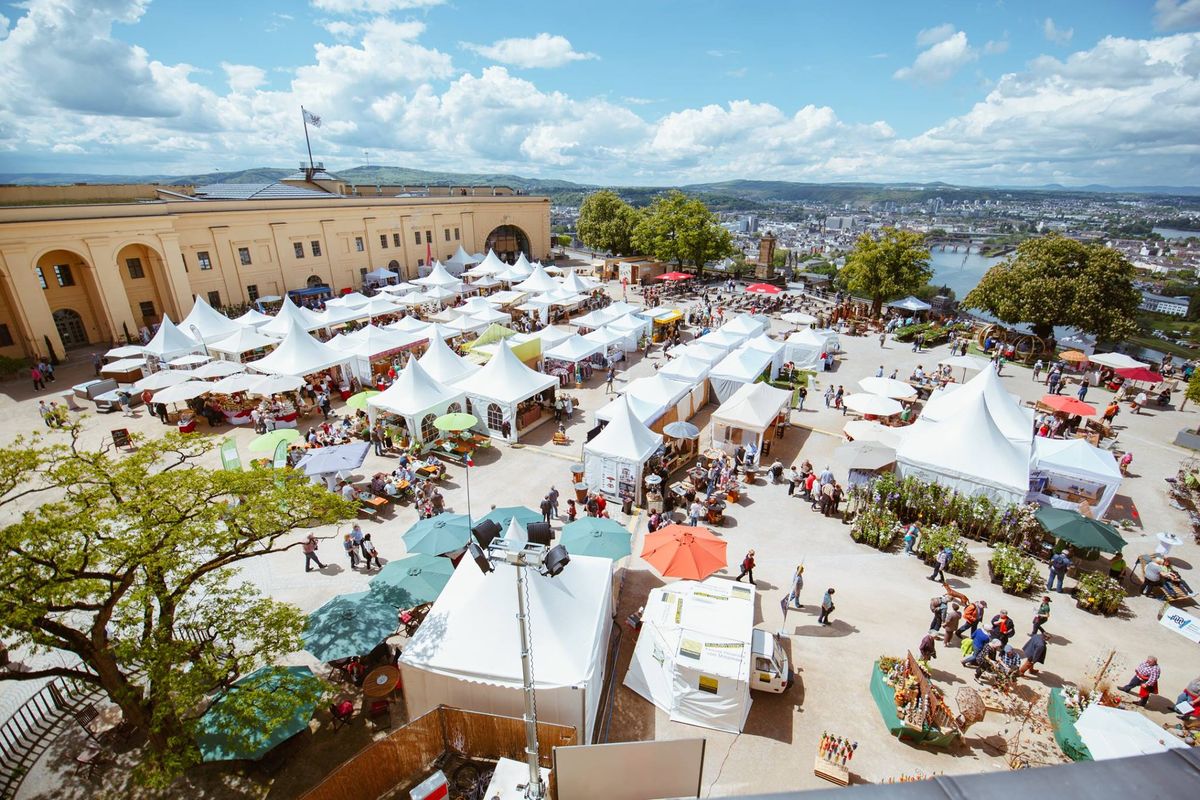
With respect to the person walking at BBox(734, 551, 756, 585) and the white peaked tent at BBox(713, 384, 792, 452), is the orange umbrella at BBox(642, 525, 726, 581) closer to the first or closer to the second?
the person walking at BBox(734, 551, 756, 585)

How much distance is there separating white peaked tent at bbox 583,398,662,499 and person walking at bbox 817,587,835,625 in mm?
5809

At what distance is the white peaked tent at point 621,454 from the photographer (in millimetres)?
15312

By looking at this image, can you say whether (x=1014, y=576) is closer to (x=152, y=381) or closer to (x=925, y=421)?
(x=925, y=421)

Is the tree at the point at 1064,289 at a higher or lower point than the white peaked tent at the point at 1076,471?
higher

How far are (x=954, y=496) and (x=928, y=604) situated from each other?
412cm

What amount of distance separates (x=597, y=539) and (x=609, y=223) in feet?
163

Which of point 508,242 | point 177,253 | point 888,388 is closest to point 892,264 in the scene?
point 888,388

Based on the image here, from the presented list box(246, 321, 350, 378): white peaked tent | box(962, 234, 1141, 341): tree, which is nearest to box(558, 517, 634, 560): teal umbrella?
box(246, 321, 350, 378): white peaked tent

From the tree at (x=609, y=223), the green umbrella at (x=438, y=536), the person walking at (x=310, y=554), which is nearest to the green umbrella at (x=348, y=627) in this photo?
the green umbrella at (x=438, y=536)

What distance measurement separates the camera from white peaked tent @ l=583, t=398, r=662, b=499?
50.2 feet

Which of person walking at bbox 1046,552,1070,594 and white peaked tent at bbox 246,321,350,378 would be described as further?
white peaked tent at bbox 246,321,350,378

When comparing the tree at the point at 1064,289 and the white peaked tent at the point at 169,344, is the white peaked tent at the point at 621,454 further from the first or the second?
the tree at the point at 1064,289

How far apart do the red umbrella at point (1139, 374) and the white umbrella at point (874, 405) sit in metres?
12.9

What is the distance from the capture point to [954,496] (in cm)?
1471
